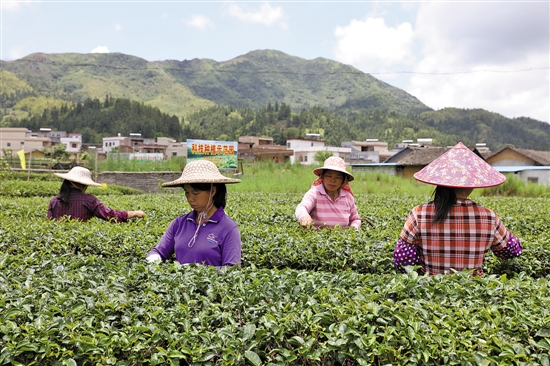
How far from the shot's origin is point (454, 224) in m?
2.97

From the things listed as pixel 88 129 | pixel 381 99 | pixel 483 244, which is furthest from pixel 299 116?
pixel 483 244

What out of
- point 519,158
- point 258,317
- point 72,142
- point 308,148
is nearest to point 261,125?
point 308,148

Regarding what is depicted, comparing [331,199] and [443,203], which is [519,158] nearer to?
[331,199]

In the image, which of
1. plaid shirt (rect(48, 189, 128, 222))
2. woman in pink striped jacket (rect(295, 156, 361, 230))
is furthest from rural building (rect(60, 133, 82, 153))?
woman in pink striped jacket (rect(295, 156, 361, 230))

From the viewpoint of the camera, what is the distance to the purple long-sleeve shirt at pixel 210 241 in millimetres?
3232

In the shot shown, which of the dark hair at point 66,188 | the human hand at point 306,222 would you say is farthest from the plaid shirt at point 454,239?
the dark hair at point 66,188

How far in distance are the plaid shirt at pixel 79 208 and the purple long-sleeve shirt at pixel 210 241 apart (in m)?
2.67

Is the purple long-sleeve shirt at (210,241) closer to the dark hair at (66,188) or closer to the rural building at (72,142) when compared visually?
the dark hair at (66,188)

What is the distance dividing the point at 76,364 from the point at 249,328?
0.77 metres

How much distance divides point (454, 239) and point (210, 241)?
5.37ft

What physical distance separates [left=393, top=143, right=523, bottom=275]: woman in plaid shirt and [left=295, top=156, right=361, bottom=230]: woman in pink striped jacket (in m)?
1.80

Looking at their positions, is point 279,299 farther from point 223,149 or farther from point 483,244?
point 223,149

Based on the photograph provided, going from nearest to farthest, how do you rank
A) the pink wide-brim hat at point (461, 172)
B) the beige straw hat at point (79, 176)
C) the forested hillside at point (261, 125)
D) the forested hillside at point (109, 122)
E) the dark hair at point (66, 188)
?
the pink wide-brim hat at point (461, 172)
the beige straw hat at point (79, 176)
the dark hair at point (66, 188)
the forested hillside at point (109, 122)
the forested hillside at point (261, 125)

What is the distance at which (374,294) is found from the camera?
97.0 inches
